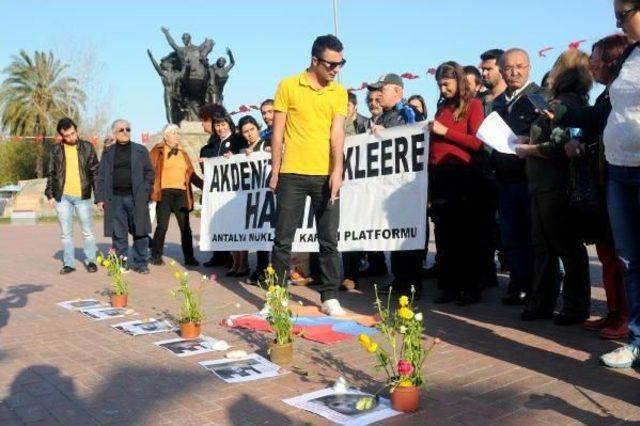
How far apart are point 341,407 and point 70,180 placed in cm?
650

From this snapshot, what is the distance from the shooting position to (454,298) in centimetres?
609

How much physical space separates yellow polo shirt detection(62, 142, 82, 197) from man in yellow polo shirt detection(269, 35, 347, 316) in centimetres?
420

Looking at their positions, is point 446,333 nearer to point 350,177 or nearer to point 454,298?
point 454,298

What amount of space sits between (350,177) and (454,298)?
164 centimetres

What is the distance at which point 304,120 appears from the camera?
218 inches

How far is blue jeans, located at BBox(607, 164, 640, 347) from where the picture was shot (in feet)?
12.2

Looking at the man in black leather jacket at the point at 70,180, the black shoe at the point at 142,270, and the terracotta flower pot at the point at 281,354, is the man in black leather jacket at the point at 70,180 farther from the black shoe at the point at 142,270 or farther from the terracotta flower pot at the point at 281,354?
the terracotta flower pot at the point at 281,354

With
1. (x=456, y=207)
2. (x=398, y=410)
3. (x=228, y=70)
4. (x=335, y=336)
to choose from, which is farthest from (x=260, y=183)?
(x=228, y=70)

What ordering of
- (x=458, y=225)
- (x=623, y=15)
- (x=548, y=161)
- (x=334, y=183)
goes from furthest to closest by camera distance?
(x=458, y=225), (x=334, y=183), (x=548, y=161), (x=623, y=15)

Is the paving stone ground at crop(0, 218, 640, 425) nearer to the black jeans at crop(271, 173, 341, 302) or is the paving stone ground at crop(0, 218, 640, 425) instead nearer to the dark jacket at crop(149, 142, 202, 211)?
the black jeans at crop(271, 173, 341, 302)

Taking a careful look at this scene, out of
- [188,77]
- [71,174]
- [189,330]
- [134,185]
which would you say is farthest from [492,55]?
[188,77]

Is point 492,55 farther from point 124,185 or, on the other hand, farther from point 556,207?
point 124,185

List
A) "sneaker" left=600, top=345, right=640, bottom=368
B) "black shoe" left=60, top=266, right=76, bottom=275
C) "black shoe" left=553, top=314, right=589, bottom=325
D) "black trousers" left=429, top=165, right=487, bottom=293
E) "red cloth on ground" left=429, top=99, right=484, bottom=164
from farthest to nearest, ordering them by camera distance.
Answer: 1. "black shoe" left=60, top=266, right=76, bottom=275
2. "black trousers" left=429, top=165, right=487, bottom=293
3. "red cloth on ground" left=429, top=99, right=484, bottom=164
4. "black shoe" left=553, top=314, right=589, bottom=325
5. "sneaker" left=600, top=345, right=640, bottom=368

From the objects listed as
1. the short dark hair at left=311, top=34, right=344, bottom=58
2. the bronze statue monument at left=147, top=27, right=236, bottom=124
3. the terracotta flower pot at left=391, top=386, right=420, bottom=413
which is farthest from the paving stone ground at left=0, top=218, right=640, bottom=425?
the bronze statue monument at left=147, top=27, right=236, bottom=124
